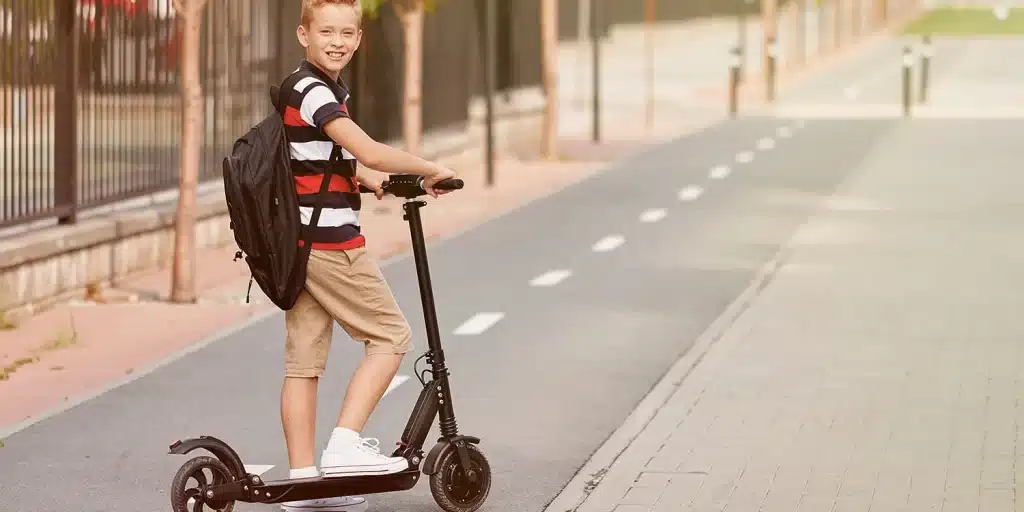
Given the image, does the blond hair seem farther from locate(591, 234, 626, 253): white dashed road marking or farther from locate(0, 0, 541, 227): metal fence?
locate(591, 234, 626, 253): white dashed road marking

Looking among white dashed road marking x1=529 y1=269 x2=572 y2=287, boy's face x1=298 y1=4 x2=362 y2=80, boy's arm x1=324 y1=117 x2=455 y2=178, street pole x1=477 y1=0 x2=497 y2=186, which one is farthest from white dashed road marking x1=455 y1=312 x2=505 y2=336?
street pole x1=477 y1=0 x2=497 y2=186

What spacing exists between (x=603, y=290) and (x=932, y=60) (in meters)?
46.4

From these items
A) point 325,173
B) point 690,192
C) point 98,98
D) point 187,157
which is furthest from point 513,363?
point 690,192

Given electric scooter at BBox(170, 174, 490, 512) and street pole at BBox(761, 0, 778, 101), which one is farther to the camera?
street pole at BBox(761, 0, 778, 101)

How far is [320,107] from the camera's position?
6180 mm

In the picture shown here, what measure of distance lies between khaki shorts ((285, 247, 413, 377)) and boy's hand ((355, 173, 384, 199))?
0.70 ft

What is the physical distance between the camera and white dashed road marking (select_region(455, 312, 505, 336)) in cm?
1142

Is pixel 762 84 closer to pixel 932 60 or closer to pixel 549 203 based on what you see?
pixel 932 60

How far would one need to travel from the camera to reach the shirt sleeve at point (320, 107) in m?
6.18

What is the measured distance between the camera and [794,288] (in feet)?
43.5

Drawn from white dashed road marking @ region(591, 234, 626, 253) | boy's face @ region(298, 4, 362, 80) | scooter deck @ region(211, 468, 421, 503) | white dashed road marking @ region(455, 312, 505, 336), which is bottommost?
white dashed road marking @ region(591, 234, 626, 253)

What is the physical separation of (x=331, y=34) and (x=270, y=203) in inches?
19.8

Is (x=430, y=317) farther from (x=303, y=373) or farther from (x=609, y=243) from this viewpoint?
(x=609, y=243)

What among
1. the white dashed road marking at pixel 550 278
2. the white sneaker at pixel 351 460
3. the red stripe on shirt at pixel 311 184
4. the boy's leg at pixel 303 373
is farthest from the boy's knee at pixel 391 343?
the white dashed road marking at pixel 550 278
